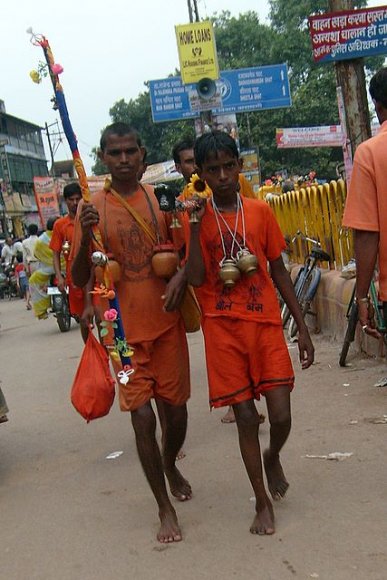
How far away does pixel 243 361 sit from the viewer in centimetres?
346

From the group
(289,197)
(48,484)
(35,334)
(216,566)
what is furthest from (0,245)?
(216,566)

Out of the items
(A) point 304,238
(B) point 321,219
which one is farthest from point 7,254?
(B) point 321,219

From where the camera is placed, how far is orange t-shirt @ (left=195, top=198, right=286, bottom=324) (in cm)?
346

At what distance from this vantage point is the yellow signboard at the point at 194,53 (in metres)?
14.9

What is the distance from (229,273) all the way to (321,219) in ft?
17.9

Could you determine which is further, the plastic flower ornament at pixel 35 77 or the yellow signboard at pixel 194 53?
the yellow signboard at pixel 194 53

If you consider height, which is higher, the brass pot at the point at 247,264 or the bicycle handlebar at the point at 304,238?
the brass pot at the point at 247,264

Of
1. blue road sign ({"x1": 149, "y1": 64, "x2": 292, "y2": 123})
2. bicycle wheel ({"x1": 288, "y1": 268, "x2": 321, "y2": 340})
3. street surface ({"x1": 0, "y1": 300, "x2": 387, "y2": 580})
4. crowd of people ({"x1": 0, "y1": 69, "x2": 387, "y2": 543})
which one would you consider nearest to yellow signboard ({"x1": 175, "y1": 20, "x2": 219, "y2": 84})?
bicycle wheel ({"x1": 288, "y1": 268, "x2": 321, "y2": 340})

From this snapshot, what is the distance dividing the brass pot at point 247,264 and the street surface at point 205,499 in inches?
44.8

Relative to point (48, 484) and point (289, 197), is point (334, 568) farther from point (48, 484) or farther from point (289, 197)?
point (289, 197)

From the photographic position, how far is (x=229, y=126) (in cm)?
2323

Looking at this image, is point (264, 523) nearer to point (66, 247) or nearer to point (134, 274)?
point (134, 274)

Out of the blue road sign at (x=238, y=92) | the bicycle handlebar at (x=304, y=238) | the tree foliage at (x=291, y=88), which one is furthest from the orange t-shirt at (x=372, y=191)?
the tree foliage at (x=291, y=88)

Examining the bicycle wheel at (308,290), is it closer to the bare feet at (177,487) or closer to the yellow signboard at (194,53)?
the bare feet at (177,487)
